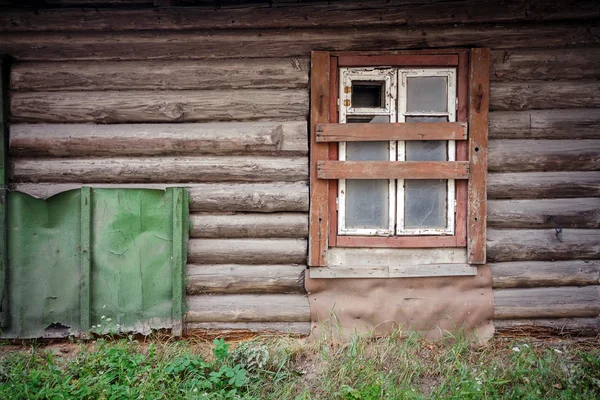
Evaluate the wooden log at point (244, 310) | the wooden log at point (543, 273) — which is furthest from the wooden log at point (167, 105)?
the wooden log at point (543, 273)

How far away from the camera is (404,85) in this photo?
3924mm

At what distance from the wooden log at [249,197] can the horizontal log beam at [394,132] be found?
1.86ft

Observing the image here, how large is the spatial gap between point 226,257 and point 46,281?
1.68 meters

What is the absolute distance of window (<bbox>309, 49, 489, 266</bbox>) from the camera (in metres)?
3.83

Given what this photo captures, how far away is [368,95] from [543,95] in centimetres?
164

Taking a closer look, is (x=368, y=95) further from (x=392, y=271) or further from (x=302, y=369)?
(x=302, y=369)

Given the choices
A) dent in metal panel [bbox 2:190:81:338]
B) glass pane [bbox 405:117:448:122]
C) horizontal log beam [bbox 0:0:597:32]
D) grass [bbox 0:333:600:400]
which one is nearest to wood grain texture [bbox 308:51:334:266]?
horizontal log beam [bbox 0:0:597:32]

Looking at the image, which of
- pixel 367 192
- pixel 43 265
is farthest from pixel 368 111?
pixel 43 265

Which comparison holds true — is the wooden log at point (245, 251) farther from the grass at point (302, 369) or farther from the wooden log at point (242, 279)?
the grass at point (302, 369)

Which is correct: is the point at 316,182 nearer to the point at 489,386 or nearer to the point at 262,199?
the point at 262,199

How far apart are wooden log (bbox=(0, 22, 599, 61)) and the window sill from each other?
6.74 ft

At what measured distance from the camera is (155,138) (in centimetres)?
390

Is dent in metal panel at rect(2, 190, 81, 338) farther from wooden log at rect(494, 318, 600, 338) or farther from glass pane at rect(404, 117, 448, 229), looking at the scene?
wooden log at rect(494, 318, 600, 338)

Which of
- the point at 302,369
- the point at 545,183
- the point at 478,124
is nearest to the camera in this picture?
the point at 302,369
